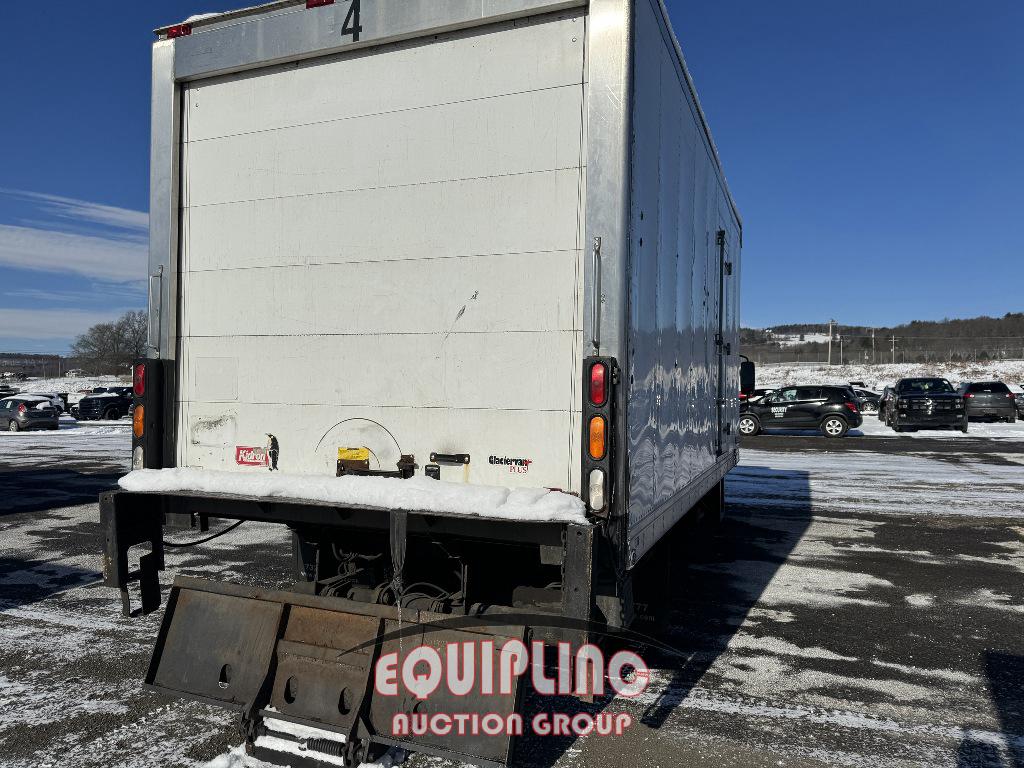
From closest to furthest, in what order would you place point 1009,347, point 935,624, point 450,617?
point 450,617
point 935,624
point 1009,347

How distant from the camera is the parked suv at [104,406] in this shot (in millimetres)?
31155

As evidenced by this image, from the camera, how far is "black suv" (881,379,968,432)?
2270cm

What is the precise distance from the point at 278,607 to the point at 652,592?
3136 mm

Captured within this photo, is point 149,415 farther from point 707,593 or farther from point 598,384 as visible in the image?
point 707,593

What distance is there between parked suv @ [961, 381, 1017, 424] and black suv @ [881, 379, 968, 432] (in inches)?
138

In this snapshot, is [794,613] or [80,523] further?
[80,523]

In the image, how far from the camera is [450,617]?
9.70 feet

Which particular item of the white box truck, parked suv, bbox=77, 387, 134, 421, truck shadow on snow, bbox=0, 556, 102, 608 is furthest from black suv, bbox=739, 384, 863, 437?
parked suv, bbox=77, 387, 134, 421

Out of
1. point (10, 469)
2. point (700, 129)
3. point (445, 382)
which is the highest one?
point (700, 129)

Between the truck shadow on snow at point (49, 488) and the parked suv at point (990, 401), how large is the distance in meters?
27.5

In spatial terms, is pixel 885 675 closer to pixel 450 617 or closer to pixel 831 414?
pixel 450 617

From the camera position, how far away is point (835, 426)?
21.8 m

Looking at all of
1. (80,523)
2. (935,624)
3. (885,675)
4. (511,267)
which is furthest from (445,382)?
(80,523)

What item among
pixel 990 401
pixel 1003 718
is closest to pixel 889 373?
pixel 990 401
